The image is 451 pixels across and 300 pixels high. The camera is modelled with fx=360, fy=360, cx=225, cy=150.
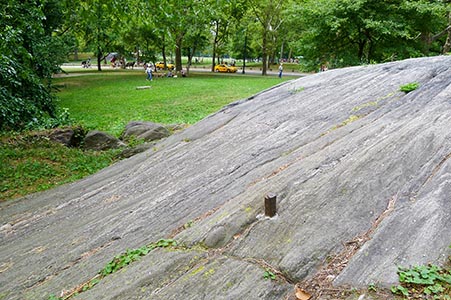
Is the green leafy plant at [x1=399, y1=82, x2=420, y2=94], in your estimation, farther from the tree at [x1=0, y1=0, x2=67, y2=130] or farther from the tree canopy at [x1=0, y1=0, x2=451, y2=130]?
the tree at [x1=0, y1=0, x2=67, y2=130]

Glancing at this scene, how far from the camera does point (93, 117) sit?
54.3ft

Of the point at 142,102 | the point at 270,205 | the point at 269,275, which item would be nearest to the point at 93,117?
the point at 142,102

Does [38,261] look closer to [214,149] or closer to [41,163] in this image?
[214,149]

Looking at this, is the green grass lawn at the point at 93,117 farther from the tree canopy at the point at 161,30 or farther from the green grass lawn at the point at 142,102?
the tree canopy at the point at 161,30

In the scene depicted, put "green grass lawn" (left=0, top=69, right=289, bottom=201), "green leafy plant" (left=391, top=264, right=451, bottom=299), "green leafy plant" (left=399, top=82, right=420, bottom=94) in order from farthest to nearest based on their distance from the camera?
"green grass lawn" (left=0, top=69, right=289, bottom=201) < "green leafy plant" (left=399, top=82, right=420, bottom=94) < "green leafy plant" (left=391, top=264, right=451, bottom=299)

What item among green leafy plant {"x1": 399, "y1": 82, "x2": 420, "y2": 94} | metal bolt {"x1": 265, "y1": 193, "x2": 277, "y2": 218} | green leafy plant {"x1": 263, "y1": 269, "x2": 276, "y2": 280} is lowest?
green leafy plant {"x1": 263, "y1": 269, "x2": 276, "y2": 280}

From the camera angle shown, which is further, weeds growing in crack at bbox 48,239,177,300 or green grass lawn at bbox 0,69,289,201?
green grass lawn at bbox 0,69,289,201

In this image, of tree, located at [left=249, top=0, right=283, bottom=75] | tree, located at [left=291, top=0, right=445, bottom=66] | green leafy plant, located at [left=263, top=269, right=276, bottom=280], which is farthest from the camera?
tree, located at [left=249, top=0, right=283, bottom=75]

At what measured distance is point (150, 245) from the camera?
4.14 m

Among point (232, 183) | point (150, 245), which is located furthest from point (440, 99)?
point (150, 245)

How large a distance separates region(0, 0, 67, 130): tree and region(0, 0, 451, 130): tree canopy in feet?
0.09

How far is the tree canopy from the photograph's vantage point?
6.60m

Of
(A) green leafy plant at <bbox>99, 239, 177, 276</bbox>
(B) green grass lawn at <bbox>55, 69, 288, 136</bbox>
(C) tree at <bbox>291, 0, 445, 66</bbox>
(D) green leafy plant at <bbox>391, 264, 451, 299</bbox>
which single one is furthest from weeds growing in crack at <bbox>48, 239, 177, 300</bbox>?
(C) tree at <bbox>291, 0, 445, 66</bbox>

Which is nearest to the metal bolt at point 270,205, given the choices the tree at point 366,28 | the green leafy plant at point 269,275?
the green leafy plant at point 269,275
